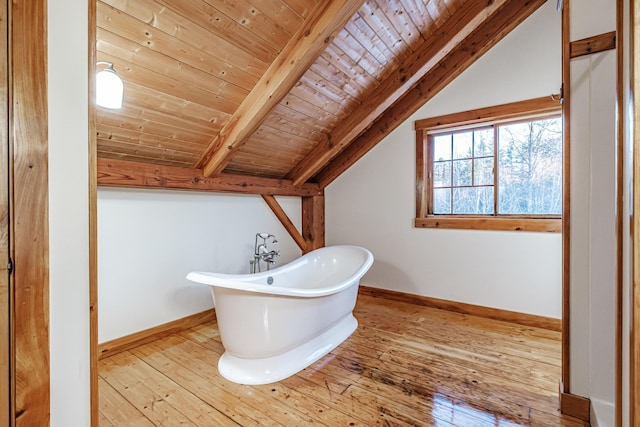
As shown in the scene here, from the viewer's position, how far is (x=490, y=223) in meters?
2.96

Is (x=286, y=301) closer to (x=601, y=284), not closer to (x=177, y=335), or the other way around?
(x=177, y=335)

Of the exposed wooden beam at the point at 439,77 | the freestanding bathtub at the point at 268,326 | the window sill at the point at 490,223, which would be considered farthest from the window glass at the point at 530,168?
the freestanding bathtub at the point at 268,326

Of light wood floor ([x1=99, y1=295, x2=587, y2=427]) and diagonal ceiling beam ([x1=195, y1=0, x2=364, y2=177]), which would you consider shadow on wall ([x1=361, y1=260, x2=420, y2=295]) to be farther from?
diagonal ceiling beam ([x1=195, y1=0, x2=364, y2=177])

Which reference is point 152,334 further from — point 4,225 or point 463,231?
point 463,231

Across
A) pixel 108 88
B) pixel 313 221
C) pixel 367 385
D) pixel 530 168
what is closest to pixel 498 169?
pixel 530 168

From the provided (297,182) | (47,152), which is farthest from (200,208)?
(47,152)

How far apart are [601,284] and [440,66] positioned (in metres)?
2.55

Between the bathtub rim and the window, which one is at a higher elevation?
the window

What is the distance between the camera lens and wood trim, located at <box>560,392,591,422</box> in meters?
1.55

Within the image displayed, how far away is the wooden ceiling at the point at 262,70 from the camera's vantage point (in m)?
1.72

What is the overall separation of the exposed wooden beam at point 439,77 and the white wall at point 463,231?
8 centimetres

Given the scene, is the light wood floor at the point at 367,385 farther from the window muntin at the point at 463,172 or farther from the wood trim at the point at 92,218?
the window muntin at the point at 463,172

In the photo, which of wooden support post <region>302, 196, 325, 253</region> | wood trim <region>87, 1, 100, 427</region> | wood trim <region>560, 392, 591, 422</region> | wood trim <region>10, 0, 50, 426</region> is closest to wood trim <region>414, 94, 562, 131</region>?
wooden support post <region>302, 196, 325, 253</region>

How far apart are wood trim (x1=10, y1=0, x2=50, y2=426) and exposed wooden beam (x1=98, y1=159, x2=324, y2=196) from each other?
1532 millimetres
